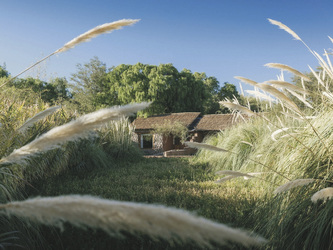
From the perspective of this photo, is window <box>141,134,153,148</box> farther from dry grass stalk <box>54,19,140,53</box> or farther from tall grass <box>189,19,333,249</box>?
dry grass stalk <box>54,19,140,53</box>

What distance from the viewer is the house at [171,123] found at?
2488 cm

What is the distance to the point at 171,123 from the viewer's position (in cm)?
2595

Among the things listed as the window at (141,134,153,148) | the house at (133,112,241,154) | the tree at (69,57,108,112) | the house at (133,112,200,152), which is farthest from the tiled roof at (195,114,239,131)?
the tree at (69,57,108,112)

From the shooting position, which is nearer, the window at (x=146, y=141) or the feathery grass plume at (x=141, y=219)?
the feathery grass plume at (x=141, y=219)

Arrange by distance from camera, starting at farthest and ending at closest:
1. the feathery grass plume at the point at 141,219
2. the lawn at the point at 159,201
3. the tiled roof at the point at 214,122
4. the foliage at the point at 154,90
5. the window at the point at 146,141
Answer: the foliage at the point at 154,90, the window at the point at 146,141, the tiled roof at the point at 214,122, the lawn at the point at 159,201, the feathery grass plume at the point at 141,219

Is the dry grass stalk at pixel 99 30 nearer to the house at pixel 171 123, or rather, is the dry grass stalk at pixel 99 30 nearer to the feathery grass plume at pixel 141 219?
the feathery grass plume at pixel 141 219

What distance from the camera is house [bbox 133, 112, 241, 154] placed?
2488cm

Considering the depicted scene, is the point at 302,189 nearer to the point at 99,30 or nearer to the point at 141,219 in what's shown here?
the point at 99,30

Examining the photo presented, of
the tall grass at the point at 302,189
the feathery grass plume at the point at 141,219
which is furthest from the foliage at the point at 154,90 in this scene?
the feathery grass plume at the point at 141,219

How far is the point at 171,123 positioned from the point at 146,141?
14.8 ft

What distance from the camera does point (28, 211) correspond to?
0.42 metres

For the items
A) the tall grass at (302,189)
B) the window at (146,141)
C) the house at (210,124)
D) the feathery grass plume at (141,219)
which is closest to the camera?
the feathery grass plume at (141,219)

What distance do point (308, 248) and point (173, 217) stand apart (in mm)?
1823

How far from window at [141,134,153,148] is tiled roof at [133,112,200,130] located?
5.12 feet
